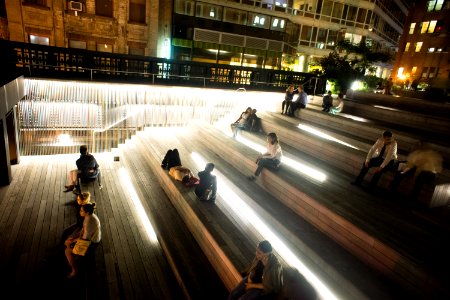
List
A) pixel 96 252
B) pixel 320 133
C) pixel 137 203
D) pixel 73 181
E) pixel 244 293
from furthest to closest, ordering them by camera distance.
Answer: pixel 320 133 < pixel 73 181 < pixel 137 203 < pixel 96 252 < pixel 244 293

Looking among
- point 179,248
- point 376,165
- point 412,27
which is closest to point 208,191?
point 179,248

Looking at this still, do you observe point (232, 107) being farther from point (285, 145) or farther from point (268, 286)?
point (268, 286)

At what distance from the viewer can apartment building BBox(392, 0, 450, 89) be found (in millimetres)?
30859

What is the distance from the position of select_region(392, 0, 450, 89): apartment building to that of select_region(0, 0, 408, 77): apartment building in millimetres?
3793

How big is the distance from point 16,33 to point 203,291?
65.3ft

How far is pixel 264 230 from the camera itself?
5473mm

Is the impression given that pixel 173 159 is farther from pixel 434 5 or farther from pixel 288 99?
pixel 434 5

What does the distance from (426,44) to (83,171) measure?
40141 mm

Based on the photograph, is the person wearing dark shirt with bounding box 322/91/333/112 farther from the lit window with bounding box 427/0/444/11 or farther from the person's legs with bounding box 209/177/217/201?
the lit window with bounding box 427/0/444/11

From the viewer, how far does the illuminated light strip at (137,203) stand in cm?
664

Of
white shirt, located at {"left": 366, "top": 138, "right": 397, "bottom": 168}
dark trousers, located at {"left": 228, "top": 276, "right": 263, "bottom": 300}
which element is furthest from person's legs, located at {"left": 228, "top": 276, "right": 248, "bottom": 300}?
white shirt, located at {"left": 366, "top": 138, "right": 397, "bottom": 168}

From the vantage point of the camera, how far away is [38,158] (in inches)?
432

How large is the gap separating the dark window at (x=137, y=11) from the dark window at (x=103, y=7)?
139cm

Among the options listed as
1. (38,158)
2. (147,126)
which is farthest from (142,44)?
(38,158)
